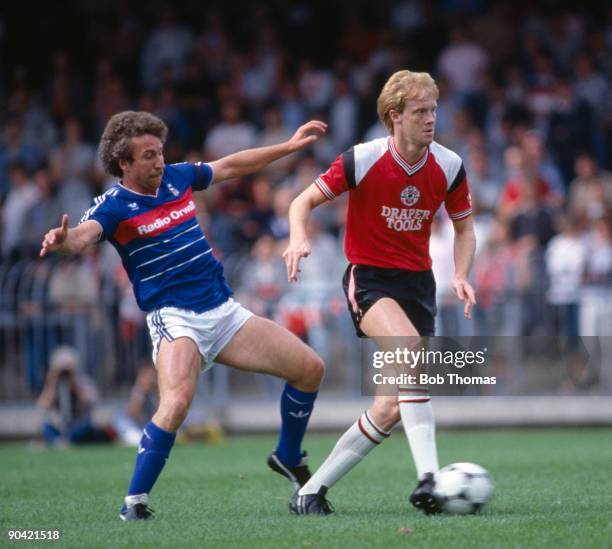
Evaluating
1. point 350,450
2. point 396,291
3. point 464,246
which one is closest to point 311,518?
point 350,450

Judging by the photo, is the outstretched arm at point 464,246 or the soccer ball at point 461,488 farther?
the outstretched arm at point 464,246

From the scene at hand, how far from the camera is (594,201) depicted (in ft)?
50.1

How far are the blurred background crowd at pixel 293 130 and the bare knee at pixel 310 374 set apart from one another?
670 cm

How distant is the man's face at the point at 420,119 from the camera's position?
7.35 meters

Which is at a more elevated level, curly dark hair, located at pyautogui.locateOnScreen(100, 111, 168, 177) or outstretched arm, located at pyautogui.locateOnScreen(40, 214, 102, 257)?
curly dark hair, located at pyautogui.locateOnScreen(100, 111, 168, 177)

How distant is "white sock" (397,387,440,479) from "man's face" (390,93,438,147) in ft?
4.58

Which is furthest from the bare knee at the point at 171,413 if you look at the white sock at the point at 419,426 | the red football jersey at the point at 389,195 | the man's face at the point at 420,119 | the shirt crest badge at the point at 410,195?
the man's face at the point at 420,119

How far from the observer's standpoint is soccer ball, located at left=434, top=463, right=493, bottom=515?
7039mm

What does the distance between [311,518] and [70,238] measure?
2021 mm

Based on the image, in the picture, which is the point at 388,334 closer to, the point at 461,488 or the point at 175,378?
the point at 461,488

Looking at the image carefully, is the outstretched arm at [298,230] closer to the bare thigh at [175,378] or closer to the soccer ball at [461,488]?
the bare thigh at [175,378]

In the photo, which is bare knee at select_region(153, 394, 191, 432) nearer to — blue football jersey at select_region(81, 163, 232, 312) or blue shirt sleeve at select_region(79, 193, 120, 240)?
blue football jersey at select_region(81, 163, 232, 312)

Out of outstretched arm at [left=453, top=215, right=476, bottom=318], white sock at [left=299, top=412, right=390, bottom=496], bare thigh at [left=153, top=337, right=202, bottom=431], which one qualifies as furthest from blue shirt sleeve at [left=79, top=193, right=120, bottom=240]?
outstretched arm at [left=453, top=215, right=476, bottom=318]

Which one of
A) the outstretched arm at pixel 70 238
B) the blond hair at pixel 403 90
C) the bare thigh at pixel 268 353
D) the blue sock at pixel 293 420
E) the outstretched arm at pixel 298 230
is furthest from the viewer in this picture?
the blue sock at pixel 293 420
